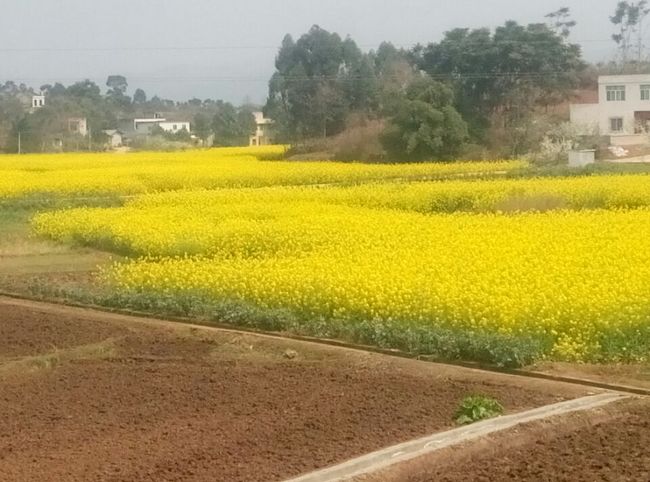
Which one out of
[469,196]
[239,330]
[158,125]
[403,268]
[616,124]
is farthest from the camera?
[158,125]

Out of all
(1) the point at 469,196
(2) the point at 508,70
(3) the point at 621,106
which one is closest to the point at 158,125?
(3) the point at 621,106

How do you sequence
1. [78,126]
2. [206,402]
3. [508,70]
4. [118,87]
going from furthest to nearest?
[118,87], [78,126], [508,70], [206,402]

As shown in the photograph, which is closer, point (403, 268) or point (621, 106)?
point (403, 268)

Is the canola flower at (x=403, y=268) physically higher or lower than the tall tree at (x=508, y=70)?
lower

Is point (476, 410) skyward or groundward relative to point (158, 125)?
groundward

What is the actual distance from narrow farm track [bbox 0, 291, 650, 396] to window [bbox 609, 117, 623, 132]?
4810 cm

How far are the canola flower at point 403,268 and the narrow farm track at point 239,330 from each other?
11.2 inches

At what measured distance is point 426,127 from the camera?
43344 millimetres

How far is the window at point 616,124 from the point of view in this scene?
59781mm

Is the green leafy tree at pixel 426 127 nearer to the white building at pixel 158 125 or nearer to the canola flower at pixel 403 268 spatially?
the canola flower at pixel 403 268

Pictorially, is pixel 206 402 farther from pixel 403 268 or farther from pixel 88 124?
pixel 88 124

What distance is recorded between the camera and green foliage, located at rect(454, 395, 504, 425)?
27.3 ft

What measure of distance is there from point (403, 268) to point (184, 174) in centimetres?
2418

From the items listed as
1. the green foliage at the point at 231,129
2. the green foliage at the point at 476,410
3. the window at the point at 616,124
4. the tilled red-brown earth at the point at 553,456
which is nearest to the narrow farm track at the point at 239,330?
the tilled red-brown earth at the point at 553,456
